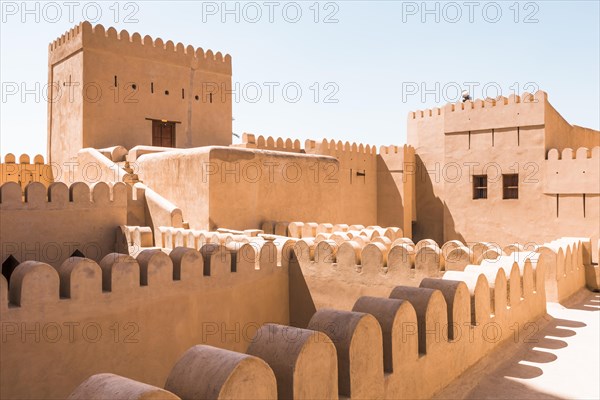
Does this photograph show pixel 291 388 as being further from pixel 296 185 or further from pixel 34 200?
pixel 296 185

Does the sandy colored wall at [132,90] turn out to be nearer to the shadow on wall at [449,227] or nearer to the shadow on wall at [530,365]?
the shadow on wall at [449,227]

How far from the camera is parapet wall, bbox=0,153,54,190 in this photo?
14031mm

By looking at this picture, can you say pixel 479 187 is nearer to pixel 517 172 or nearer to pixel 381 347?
pixel 517 172

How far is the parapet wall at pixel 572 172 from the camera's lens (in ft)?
44.2

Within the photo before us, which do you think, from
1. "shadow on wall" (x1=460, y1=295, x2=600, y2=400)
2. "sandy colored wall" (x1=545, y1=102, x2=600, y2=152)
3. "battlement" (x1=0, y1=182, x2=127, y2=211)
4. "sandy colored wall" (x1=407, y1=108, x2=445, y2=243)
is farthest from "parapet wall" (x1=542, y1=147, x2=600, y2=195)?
"battlement" (x1=0, y1=182, x2=127, y2=211)

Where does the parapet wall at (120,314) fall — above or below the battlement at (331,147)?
below

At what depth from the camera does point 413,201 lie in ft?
61.2

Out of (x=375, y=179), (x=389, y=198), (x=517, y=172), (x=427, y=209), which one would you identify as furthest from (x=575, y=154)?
(x=375, y=179)

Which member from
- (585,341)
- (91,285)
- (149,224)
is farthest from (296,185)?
(585,341)

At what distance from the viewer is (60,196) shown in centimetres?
851

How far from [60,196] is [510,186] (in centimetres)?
1241

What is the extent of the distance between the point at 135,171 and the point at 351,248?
22.7 ft

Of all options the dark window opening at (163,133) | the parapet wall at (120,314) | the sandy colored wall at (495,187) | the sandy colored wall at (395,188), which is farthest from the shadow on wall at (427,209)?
the parapet wall at (120,314)

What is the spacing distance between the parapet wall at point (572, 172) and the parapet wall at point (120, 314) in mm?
10418
